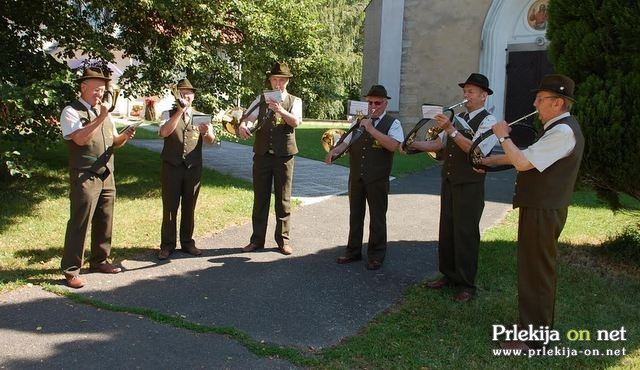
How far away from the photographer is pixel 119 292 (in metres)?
5.49

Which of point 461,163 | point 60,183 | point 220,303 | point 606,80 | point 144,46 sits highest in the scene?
point 144,46

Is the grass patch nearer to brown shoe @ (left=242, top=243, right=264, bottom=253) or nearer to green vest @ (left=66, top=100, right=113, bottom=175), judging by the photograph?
brown shoe @ (left=242, top=243, right=264, bottom=253)

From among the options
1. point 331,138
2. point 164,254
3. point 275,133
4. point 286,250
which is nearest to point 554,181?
point 331,138

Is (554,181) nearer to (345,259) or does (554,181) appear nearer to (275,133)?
(345,259)

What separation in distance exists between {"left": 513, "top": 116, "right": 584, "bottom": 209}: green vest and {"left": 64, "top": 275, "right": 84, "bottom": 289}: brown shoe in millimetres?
4234

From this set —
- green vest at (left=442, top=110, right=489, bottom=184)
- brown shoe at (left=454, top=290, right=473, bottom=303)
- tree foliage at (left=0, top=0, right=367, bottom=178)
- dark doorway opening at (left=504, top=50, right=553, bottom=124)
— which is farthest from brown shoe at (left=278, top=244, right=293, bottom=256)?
dark doorway opening at (left=504, top=50, right=553, bottom=124)

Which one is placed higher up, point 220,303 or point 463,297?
point 463,297

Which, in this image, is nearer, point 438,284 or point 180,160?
point 438,284

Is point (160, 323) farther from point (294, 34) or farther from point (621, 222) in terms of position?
point (294, 34)

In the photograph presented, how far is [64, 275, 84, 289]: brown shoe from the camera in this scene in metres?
5.55

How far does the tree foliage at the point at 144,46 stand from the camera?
326 inches

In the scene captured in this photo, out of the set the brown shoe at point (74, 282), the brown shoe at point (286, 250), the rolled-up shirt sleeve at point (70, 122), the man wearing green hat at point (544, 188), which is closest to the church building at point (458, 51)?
the brown shoe at point (286, 250)

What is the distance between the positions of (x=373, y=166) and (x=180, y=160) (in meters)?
2.24

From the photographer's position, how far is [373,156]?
619 centimetres
